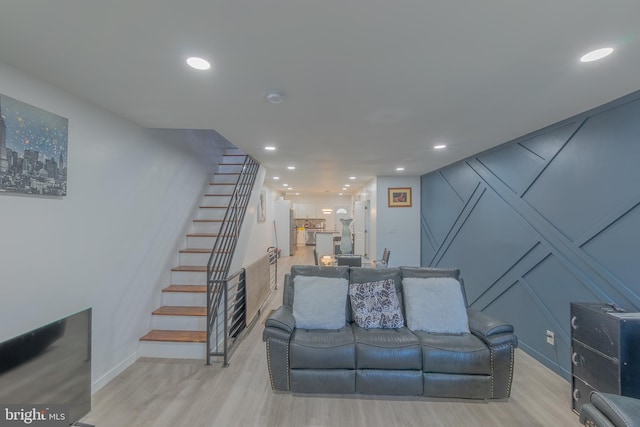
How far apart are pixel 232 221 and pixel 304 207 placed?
348 inches

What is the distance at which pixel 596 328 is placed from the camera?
2.06 m

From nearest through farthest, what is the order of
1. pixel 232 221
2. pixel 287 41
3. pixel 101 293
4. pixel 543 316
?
pixel 287 41 → pixel 101 293 → pixel 543 316 → pixel 232 221

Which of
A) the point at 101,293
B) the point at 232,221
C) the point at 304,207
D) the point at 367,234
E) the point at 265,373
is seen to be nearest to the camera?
the point at 101,293

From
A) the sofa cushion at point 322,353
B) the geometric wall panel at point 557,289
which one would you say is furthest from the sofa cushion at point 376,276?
the geometric wall panel at point 557,289

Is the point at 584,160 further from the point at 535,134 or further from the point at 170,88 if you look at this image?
the point at 170,88

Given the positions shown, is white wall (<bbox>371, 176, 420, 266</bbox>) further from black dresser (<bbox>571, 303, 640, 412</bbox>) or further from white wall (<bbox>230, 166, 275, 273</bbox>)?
black dresser (<bbox>571, 303, 640, 412</bbox>)

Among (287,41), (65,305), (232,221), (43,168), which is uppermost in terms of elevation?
(287,41)

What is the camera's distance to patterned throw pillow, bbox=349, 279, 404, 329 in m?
2.68

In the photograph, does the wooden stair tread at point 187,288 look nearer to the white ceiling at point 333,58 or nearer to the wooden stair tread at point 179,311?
the wooden stair tread at point 179,311

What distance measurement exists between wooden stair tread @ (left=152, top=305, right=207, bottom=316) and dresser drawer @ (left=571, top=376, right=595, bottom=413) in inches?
Answer: 139

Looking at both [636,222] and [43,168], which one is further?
[636,222]

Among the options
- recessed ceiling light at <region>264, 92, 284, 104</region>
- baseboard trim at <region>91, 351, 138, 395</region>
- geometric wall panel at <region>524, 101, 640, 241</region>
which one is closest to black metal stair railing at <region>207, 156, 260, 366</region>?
baseboard trim at <region>91, 351, 138, 395</region>

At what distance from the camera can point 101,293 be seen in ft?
8.15

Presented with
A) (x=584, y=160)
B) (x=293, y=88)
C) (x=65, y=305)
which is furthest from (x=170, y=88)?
(x=584, y=160)
